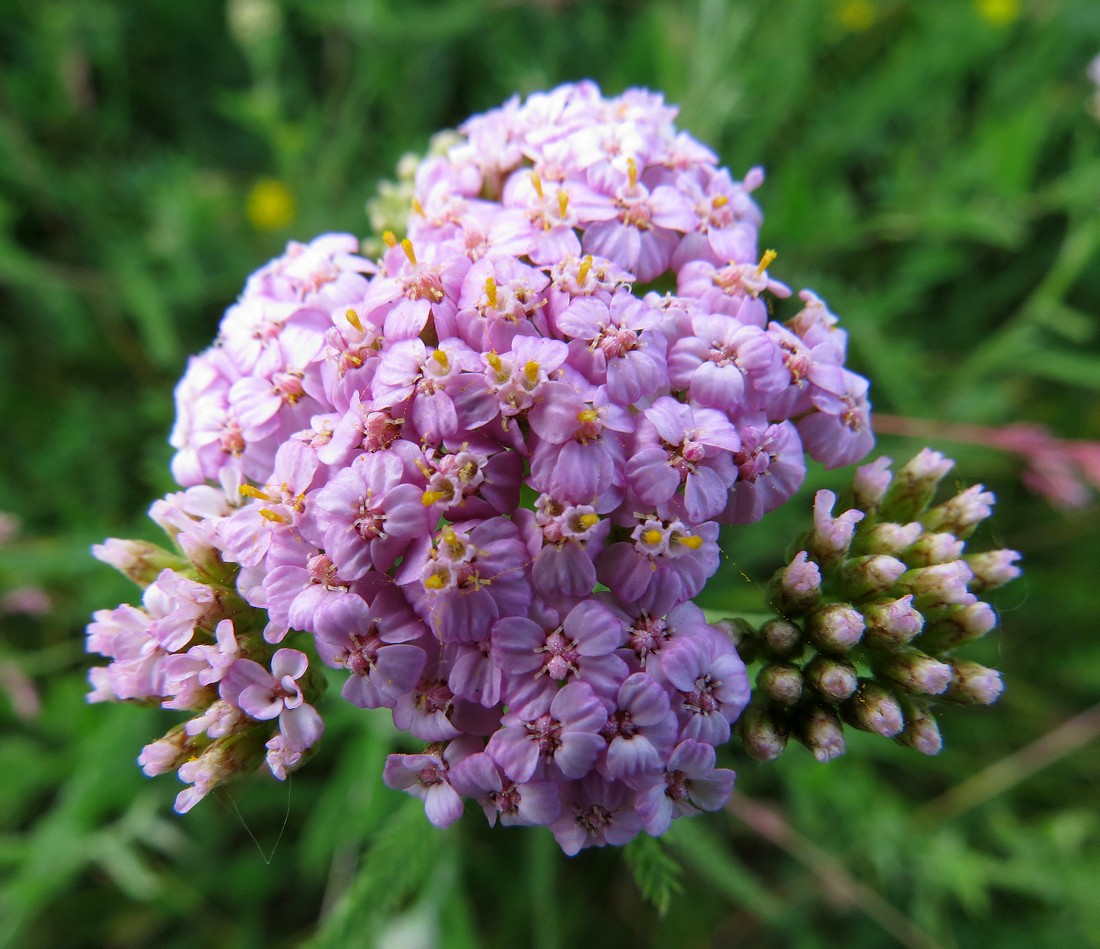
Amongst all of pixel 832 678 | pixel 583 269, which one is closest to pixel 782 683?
pixel 832 678

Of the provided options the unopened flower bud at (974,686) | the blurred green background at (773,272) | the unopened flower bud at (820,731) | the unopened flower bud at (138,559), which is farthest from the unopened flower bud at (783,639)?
the blurred green background at (773,272)

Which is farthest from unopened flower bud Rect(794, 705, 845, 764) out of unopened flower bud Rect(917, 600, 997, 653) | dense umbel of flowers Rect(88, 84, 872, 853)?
unopened flower bud Rect(917, 600, 997, 653)

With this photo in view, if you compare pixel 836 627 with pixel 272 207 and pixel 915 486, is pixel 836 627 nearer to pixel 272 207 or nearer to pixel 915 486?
pixel 915 486

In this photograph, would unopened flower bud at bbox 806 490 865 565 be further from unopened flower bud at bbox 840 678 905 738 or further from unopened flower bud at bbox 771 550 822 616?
unopened flower bud at bbox 840 678 905 738

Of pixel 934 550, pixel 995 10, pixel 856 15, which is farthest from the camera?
pixel 856 15

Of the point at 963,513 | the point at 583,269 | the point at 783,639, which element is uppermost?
the point at 583,269

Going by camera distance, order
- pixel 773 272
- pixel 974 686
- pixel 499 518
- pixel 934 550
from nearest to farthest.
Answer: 1. pixel 499 518
2. pixel 974 686
3. pixel 934 550
4. pixel 773 272

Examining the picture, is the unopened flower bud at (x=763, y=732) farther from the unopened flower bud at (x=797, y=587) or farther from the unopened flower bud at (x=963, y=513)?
the unopened flower bud at (x=963, y=513)
